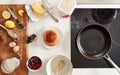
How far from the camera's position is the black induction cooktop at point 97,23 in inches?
42.0

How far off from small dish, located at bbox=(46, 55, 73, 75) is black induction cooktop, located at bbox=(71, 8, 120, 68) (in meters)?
0.03

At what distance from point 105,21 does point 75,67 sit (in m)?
0.20

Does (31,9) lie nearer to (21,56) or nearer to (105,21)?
(21,56)

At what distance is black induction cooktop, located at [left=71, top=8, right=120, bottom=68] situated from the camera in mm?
1067

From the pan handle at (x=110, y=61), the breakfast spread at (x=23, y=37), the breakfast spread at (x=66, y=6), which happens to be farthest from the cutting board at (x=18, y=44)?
the pan handle at (x=110, y=61)

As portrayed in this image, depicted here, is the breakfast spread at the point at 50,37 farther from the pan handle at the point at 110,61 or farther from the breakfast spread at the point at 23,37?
the pan handle at the point at 110,61

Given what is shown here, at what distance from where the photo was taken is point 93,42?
1.07 metres

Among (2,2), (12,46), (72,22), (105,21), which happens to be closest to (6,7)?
(2,2)

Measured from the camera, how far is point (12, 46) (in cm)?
104

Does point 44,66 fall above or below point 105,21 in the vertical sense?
below

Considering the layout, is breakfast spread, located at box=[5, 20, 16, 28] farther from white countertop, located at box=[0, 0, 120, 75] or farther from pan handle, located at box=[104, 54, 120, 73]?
pan handle, located at box=[104, 54, 120, 73]

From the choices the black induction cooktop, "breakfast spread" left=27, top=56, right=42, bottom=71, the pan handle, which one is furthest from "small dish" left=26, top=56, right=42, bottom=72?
the pan handle

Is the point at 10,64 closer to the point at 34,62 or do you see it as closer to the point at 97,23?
the point at 34,62

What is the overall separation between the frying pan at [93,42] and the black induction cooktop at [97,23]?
0.05 feet
